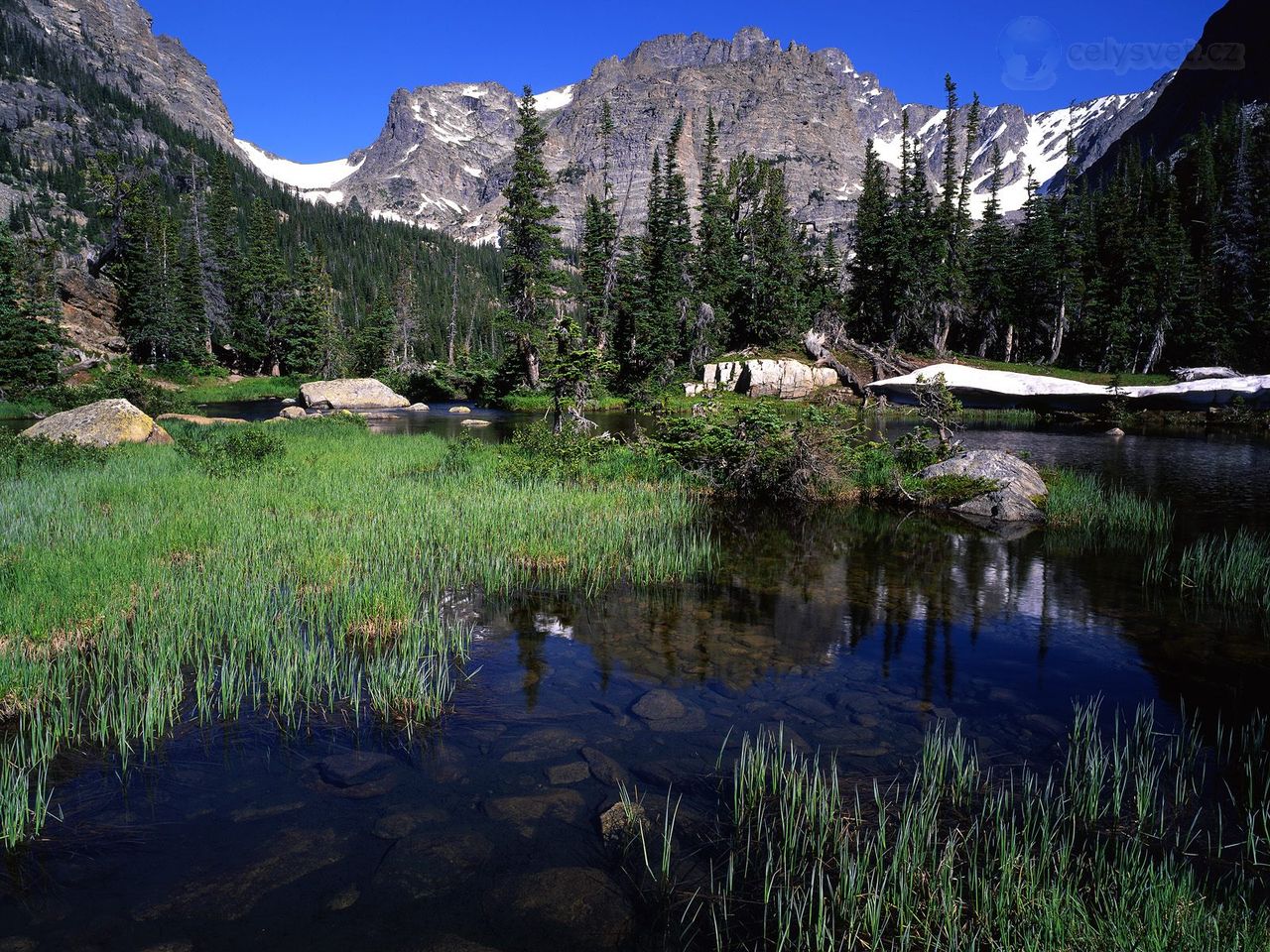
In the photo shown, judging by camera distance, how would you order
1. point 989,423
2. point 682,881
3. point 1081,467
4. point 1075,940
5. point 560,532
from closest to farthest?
point 1075,940 < point 682,881 < point 560,532 < point 1081,467 < point 989,423

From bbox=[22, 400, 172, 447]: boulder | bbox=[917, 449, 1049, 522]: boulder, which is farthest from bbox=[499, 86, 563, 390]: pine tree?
bbox=[917, 449, 1049, 522]: boulder

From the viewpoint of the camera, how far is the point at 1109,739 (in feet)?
22.1

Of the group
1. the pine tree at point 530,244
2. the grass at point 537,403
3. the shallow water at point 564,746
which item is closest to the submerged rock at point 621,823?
the shallow water at point 564,746

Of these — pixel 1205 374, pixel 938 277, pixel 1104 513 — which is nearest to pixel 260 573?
pixel 1104 513

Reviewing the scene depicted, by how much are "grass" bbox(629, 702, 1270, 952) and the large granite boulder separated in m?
53.5

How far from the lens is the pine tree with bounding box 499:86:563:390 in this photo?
151 feet

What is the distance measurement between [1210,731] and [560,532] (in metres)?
9.68

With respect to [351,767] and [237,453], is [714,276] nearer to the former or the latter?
[237,453]

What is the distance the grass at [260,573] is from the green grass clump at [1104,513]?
9215 mm

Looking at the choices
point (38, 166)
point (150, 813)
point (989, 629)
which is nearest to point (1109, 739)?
point (989, 629)

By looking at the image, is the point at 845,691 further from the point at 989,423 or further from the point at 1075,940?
the point at 989,423

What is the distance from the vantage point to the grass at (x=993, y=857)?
389cm

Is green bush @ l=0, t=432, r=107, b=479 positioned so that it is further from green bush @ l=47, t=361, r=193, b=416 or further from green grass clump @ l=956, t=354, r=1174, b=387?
green grass clump @ l=956, t=354, r=1174, b=387

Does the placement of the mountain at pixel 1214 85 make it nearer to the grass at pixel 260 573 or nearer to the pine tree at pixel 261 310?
the pine tree at pixel 261 310
